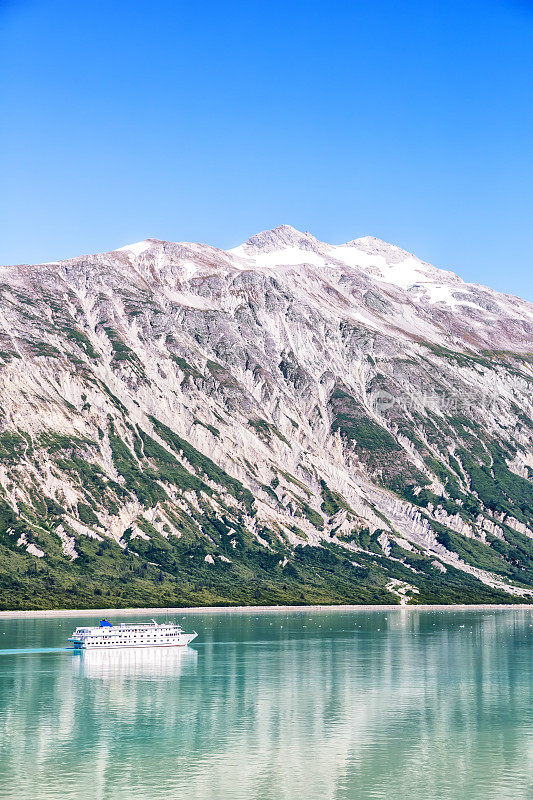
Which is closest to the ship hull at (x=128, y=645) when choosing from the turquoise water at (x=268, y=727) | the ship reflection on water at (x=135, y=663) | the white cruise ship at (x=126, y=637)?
the white cruise ship at (x=126, y=637)

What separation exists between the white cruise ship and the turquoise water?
47.0 feet

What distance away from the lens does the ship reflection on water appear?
15038cm

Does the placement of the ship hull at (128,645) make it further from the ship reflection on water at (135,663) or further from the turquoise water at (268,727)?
the turquoise water at (268,727)

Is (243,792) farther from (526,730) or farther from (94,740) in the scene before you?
(526,730)

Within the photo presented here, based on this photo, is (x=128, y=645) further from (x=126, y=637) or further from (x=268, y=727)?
(x=268, y=727)

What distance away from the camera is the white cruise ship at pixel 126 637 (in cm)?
18362

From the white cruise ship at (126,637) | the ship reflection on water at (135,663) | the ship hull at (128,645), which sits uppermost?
the white cruise ship at (126,637)

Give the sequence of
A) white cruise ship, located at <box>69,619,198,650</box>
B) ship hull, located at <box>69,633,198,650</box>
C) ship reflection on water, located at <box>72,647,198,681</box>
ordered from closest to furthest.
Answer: ship reflection on water, located at <box>72,647,198,681</box> < ship hull, located at <box>69,633,198,650</box> < white cruise ship, located at <box>69,619,198,650</box>

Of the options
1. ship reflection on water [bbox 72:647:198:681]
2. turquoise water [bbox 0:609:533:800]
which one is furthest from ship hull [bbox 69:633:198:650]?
turquoise water [bbox 0:609:533:800]

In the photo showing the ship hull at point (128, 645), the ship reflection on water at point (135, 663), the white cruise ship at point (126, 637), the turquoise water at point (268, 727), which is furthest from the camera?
the white cruise ship at point (126, 637)

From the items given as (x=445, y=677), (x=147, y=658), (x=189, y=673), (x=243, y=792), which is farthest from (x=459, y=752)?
(x=147, y=658)

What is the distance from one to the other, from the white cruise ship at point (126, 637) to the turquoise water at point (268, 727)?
14.3 m

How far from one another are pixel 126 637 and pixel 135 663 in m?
18.7

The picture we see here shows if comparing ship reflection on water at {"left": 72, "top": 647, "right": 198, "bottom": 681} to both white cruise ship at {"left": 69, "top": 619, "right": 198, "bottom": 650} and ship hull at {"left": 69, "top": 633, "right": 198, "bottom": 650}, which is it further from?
white cruise ship at {"left": 69, "top": 619, "right": 198, "bottom": 650}
